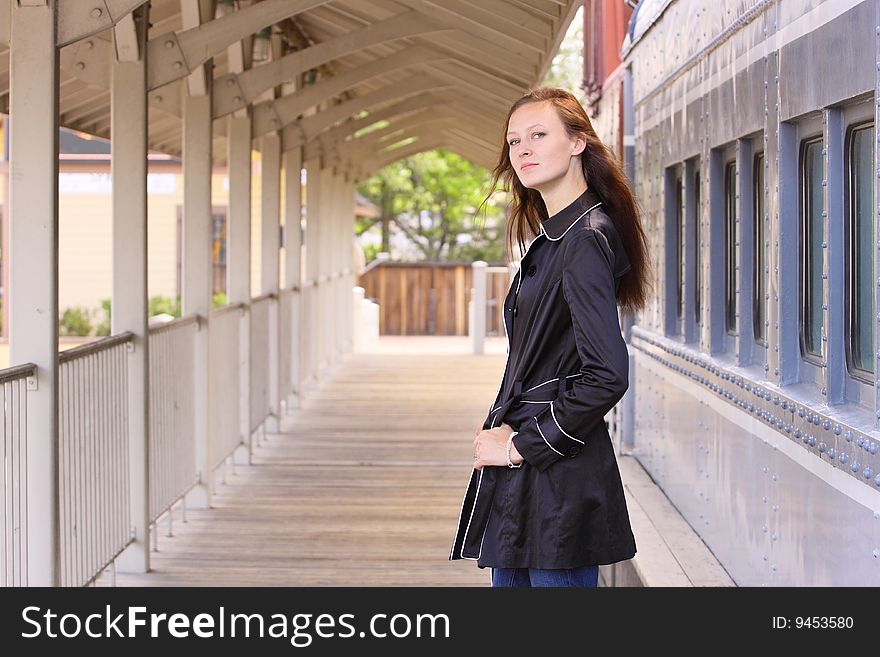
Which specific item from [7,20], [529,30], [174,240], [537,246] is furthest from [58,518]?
[174,240]

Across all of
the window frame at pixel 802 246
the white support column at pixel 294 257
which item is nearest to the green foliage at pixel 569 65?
the white support column at pixel 294 257

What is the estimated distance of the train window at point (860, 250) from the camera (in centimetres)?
364

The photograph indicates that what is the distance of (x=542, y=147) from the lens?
296cm

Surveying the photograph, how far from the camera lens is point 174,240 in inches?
901

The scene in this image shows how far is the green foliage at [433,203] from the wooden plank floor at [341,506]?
21602 millimetres

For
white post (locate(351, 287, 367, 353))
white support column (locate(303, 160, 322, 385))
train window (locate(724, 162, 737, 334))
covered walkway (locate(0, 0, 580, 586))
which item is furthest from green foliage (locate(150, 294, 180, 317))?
train window (locate(724, 162, 737, 334))

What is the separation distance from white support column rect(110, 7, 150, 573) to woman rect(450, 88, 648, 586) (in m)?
3.70

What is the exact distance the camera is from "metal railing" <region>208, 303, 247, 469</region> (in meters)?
8.60

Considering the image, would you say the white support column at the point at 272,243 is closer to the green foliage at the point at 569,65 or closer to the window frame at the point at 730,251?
the window frame at the point at 730,251

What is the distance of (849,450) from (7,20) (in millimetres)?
3494

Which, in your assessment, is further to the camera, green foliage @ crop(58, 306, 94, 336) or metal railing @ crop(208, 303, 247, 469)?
green foliage @ crop(58, 306, 94, 336)

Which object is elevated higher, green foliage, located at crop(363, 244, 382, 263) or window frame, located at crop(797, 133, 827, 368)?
green foliage, located at crop(363, 244, 382, 263)

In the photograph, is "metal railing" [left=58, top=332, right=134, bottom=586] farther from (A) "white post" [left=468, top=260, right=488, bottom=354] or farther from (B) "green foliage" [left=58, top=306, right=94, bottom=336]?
(B) "green foliage" [left=58, top=306, right=94, bottom=336]

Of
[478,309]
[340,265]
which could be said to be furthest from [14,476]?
[478,309]
